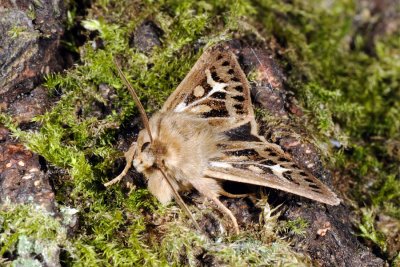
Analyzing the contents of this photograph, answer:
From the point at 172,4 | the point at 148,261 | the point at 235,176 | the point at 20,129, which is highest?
the point at 172,4

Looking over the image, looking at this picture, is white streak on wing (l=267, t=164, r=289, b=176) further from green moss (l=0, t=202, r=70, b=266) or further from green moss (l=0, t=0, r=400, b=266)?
green moss (l=0, t=202, r=70, b=266)

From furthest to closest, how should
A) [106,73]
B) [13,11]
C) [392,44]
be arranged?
[392,44]
[106,73]
[13,11]

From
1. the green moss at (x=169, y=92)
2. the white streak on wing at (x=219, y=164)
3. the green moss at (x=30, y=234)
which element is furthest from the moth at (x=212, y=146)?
the green moss at (x=30, y=234)

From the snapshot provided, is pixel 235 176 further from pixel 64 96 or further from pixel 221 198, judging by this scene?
pixel 64 96

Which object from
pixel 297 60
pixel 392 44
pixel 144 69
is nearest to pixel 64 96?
pixel 144 69

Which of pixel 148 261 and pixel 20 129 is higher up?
pixel 20 129

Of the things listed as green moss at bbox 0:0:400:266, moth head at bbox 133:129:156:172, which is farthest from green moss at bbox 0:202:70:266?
moth head at bbox 133:129:156:172

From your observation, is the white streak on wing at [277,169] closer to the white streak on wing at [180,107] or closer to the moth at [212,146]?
the moth at [212,146]
